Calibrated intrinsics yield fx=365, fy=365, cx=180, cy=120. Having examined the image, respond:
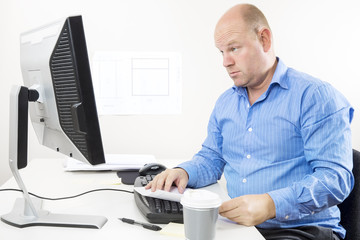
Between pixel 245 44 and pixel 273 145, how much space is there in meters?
0.38

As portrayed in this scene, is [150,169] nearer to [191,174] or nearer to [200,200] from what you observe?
[191,174]

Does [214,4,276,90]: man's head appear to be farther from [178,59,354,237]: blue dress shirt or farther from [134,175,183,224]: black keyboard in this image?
[134,175,183,224]: black keyboard

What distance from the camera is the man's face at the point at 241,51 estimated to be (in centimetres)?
134

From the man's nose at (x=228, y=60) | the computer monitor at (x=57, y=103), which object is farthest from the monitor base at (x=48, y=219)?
the man's nose at (x=228, y=60)

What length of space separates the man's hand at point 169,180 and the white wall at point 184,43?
0.82 m

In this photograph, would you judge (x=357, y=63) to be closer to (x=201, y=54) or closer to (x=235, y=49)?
(x=201, y=54)

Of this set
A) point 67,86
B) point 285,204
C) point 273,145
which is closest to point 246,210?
point 285,204

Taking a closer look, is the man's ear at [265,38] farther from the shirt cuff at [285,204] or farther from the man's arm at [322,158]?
the shirt cuff at [285,204]

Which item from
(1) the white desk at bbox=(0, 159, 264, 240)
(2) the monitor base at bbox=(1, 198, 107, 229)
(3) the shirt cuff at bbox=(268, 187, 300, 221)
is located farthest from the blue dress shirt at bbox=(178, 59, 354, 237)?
(2) the monitor base at bbox=(1, 198, 107, 229)

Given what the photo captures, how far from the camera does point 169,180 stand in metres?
1.17

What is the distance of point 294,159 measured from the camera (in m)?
1.27

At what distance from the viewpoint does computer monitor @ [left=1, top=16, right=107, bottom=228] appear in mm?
803

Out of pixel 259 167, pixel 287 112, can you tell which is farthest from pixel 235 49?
pixel 259 167

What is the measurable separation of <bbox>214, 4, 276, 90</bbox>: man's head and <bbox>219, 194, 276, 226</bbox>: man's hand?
0.54 meters
